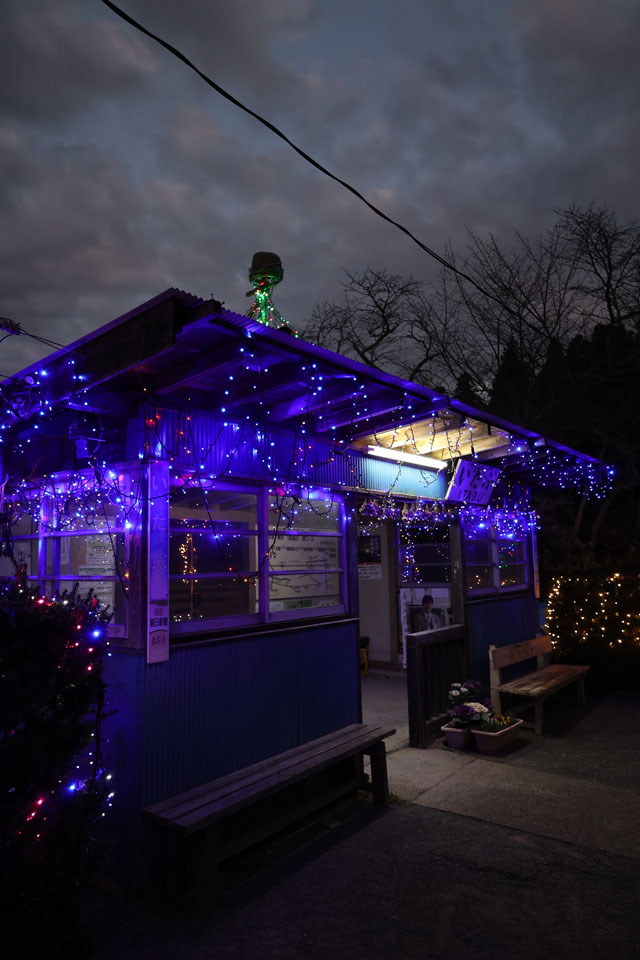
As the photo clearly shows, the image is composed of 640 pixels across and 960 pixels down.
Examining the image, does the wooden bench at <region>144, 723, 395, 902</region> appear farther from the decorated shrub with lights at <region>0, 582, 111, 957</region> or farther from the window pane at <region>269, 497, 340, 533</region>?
the window pane at <region>269, 497, 340, 533</region>

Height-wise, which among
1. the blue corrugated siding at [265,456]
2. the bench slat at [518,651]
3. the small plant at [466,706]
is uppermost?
the blue corrugated siding at [265,456]

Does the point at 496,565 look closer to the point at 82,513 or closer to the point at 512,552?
the point at 512,552

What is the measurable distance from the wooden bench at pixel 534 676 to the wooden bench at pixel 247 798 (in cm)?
266

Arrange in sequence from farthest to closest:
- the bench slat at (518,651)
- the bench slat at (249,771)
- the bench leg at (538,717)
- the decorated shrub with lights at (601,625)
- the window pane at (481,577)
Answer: the decorated shrub with lights at (601,625)
the window pane at (481,577)
the bench slat at (518,651)
the bench leg at (538,717)
the bench slat at (249,771)

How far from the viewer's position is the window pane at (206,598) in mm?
7848

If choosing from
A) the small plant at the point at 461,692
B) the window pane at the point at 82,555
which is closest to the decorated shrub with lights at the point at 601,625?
the small plant at the point at 461,692

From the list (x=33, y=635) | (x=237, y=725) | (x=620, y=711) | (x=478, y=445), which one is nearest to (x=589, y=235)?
(x=478, y=445)

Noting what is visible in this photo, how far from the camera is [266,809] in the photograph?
5129 mm

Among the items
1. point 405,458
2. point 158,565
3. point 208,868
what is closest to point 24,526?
point 158,565

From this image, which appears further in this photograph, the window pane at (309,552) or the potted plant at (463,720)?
the potted plant at (463,720)

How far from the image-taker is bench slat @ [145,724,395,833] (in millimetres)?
4090

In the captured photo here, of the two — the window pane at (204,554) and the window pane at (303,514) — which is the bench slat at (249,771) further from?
the window pane at (204,554)

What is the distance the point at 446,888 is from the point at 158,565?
3.01 metres

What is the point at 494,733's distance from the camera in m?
7.00
